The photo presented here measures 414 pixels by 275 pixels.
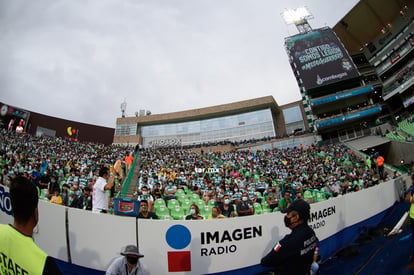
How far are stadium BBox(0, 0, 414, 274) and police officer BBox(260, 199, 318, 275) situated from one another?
8.03 ft

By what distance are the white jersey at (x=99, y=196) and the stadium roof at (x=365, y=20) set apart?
49771 mm

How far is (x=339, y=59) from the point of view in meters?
34.3

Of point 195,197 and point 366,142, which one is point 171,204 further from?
point 366,142

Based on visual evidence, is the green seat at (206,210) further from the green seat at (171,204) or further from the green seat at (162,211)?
the green seat at (162,211)

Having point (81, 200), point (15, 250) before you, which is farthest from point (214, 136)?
point (15, 250)

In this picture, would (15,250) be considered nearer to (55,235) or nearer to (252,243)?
(55,235)

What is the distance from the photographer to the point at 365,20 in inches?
1586

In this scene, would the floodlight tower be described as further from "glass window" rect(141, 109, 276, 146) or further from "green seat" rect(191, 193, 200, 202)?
"green seat" rect(191, 193, 200, 202)

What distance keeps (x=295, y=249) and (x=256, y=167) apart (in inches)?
717

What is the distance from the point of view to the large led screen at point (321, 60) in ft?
110

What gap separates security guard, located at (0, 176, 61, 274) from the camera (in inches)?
55.3

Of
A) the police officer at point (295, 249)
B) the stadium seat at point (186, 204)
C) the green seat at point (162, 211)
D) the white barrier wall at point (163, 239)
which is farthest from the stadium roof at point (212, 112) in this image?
the police officer at point (295, 249)

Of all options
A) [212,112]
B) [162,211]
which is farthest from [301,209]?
[212,112]

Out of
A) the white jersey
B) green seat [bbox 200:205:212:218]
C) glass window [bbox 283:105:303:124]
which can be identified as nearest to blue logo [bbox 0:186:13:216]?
the white jersey
